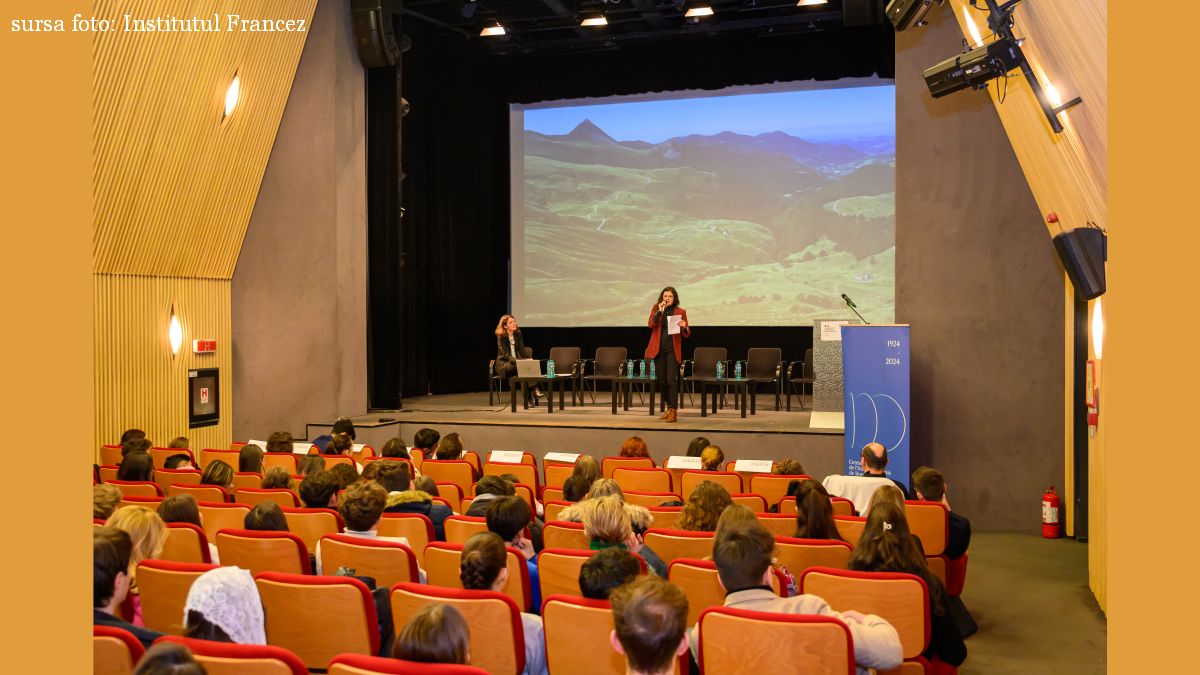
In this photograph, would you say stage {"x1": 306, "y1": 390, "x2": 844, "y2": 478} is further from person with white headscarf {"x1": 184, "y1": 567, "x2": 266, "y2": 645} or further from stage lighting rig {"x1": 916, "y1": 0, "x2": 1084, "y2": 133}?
person with white headscarf {"x1": 184, "y1": 567, "x2": 266, "y2": 645}

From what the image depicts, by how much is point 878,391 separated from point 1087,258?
10.1 ft

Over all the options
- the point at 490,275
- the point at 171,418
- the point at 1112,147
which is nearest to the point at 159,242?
the point at 171,418

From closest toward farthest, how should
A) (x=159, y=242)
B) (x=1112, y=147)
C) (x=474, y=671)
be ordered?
(x=474, y=671) < (x=1112, y=147) < (x=159, y=242)

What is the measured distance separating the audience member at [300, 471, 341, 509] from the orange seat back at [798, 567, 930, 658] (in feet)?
8.20

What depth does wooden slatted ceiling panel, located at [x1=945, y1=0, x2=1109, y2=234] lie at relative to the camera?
12.6 feet

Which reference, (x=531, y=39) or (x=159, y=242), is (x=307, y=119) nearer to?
(x=159, y=242)

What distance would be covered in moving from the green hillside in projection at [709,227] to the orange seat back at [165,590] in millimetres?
11438

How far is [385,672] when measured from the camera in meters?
2.03

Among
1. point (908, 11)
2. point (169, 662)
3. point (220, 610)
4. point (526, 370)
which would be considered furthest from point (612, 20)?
point (169, 662)

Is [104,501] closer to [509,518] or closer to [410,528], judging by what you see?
[410,528]

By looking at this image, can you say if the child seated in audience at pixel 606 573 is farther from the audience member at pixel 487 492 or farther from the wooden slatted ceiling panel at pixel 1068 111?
the wooden slatted ceiling panel at pixel 1068 111

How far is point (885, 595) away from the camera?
10.5ft

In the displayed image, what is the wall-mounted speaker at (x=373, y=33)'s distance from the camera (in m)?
10.9

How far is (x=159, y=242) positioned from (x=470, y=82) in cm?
686
